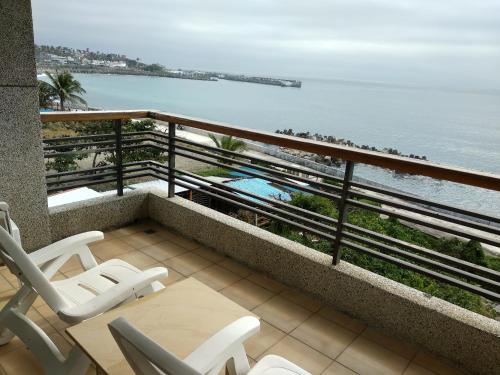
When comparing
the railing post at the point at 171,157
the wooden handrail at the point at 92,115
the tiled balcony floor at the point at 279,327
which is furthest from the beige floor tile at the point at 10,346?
the railing post at the point at 171,157

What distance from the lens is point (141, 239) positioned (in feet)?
11.2

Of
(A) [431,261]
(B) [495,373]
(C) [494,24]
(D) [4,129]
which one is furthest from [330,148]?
(C) [494,24]

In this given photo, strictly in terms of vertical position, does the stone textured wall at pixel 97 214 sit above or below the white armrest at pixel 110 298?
below

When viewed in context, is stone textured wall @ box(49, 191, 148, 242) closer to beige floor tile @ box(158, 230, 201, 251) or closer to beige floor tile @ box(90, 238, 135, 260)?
beige floor tile @ box(90, 238, 135, 260)

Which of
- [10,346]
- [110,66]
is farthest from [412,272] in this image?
[110,66]

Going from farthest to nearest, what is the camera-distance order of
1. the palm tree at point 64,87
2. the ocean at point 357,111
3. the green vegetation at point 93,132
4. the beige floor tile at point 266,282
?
1. the palm tree at point 64,87
2. the ocean at point 357,111
3. the green vegetation at point 93,132
4. the beige floor tile at point 266,282

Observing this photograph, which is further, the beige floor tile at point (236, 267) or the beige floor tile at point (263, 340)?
the beige floor tile at point (236, 267)

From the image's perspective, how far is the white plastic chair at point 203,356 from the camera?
78 cm

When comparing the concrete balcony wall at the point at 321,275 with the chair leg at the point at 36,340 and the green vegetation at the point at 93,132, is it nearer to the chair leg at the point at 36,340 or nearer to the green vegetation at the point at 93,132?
the green vegetation at the point at 93,132

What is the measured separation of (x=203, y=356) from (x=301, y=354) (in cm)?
118

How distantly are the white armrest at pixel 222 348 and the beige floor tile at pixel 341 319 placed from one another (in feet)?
4.30

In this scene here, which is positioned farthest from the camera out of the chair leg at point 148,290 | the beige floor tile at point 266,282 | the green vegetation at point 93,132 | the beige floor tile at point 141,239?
the green vegetation at point 93,132

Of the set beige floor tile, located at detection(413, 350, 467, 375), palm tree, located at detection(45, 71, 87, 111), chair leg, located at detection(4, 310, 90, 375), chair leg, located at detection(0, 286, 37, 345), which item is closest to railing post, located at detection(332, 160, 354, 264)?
beige floor tile, located at detection(413, 350, 467, 375)

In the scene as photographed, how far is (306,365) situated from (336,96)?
3867cm
